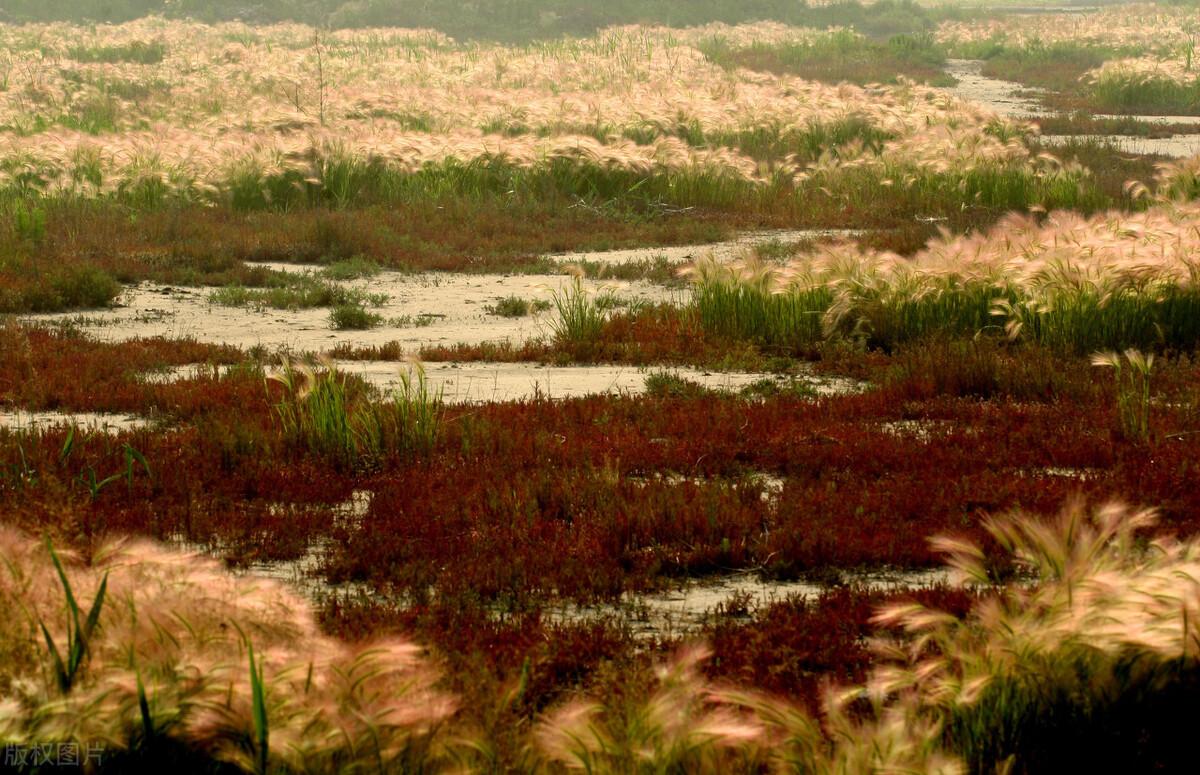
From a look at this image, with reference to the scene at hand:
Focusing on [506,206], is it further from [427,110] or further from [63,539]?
[63,539]

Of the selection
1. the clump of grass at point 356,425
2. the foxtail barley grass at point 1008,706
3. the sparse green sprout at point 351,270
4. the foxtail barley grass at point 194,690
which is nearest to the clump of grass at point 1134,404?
the foxtail barley grass at point 1008,706

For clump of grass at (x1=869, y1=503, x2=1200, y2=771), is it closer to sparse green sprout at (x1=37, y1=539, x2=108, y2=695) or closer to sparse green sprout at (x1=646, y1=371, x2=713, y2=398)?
sparse green sprout at (x1=37, y1=539, x2=108, y2=695)

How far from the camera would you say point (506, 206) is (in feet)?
61.7

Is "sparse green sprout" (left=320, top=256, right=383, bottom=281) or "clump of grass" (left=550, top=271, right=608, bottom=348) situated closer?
"clump of grass" (left=550, top=271, right=608, bottom=348)

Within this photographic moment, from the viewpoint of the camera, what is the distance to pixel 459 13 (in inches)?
2312

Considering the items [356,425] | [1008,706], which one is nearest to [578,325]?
[356,425]

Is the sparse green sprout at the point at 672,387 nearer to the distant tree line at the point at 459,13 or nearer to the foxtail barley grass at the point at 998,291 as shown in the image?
the foxtail barley grass at the point at 998,291

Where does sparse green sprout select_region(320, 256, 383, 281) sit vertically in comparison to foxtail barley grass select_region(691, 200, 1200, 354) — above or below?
below

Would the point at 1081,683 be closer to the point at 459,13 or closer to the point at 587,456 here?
the point at 587,456

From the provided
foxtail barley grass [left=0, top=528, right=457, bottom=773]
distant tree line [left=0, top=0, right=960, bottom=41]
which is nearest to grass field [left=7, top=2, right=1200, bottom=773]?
foxtail barley grass [left=0, top=528, right=457, bottom=773]

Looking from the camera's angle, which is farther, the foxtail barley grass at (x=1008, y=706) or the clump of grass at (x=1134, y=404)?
the clump of grass at (x=1134, y=404)

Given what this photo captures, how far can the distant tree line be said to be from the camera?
188 feet

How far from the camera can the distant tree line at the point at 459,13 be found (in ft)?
188

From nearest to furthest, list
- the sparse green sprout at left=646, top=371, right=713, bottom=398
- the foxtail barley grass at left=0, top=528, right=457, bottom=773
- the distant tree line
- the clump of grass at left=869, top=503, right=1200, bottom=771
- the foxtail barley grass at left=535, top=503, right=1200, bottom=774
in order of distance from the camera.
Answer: the foxtail barley grass at left=0, top=528, right=457, bottom=773 → the foxtail barley grass at left=535, top=503, right=1200, bottom=774 → the clump of grass at left=869, top=503, right=1200, bottom=771 → the sparse green sprout at left=646, top=371, right=713, bottom=398 → the distant tree line
